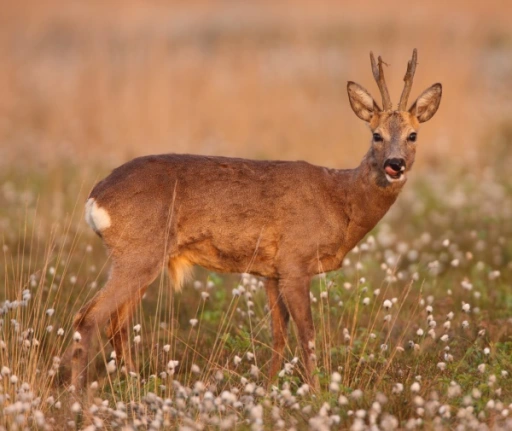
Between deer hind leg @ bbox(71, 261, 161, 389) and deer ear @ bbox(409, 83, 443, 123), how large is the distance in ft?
6.85

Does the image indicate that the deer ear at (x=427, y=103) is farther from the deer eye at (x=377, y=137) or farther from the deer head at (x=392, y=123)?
the deer eye at (x=377, y=137)

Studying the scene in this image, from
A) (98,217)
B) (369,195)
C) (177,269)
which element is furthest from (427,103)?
(98,217)

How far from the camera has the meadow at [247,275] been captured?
4.91m

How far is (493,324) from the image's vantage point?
21.8 feet

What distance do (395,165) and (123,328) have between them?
6.57ft

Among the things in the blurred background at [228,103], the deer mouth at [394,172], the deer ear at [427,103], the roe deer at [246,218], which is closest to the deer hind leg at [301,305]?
the roe deer at [246,218]

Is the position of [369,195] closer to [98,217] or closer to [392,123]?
[392,123]

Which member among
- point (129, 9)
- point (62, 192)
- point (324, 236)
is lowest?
point (62, 192)

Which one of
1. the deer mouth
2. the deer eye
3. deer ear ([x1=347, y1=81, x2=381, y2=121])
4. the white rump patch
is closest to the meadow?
the white rump patch

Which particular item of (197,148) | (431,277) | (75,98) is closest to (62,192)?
(197,148)

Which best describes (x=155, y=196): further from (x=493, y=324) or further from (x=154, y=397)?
(x=493, y=324)

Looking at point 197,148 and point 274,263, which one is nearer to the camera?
point 274,263

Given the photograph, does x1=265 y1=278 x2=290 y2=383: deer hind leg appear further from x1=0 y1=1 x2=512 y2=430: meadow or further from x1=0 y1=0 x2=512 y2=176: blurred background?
x1=0 y1=0 x2=512 y2=176: blurred background

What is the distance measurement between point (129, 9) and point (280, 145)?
420 centimetres
